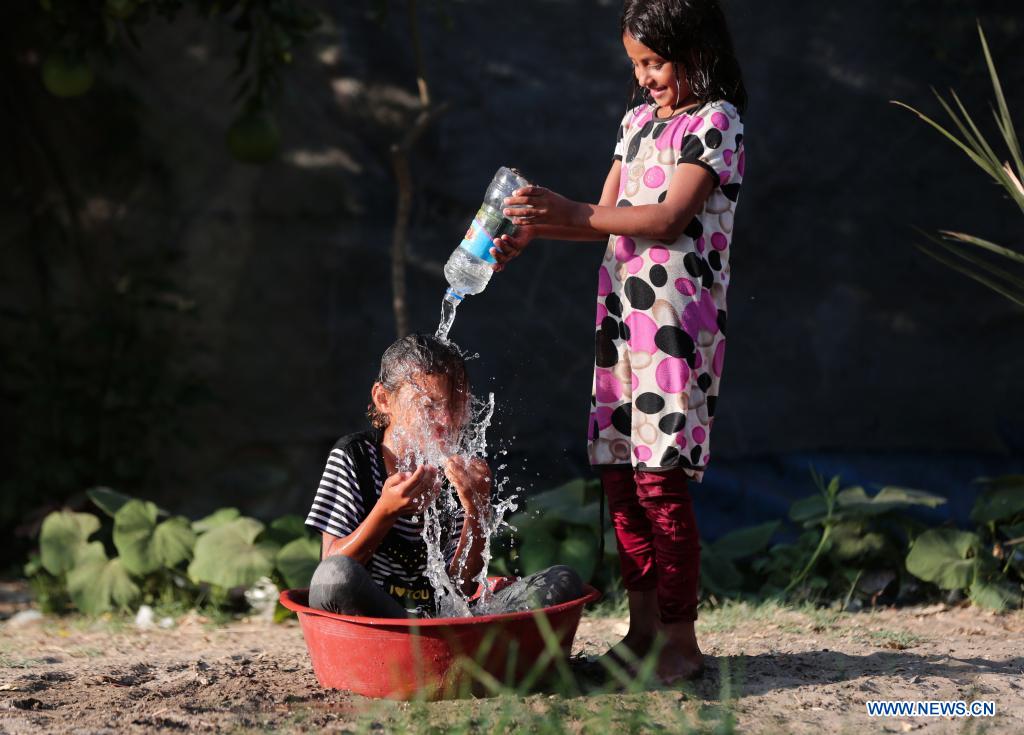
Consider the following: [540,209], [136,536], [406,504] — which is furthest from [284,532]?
[540,209]

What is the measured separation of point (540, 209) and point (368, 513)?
733mm

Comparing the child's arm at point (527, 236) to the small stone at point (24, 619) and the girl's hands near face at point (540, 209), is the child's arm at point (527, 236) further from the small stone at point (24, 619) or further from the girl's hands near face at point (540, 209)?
the small stone at point (24, 619)

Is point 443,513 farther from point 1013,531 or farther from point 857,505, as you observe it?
point 1013,531

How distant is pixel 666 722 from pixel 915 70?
361 centimetres

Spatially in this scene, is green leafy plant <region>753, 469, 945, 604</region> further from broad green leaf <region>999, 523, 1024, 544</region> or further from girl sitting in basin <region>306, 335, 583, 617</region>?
girl sitting in basin <region>306, 335, 583, 617</region>

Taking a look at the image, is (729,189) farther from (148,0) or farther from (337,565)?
(148,0)

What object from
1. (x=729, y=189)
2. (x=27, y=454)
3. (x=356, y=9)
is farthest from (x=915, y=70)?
(x=27, y=454)

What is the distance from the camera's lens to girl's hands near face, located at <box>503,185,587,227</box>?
243 cm

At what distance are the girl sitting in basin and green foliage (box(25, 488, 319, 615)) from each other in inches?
40.2

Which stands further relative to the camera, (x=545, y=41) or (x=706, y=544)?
(x=545, y=41)

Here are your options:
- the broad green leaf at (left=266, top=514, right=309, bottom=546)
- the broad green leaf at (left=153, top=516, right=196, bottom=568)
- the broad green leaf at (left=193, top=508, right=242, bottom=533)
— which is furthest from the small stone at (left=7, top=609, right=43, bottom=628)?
the broad green leaf at (left=266, top=514, right=309, bottom=546)

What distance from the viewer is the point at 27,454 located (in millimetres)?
4652

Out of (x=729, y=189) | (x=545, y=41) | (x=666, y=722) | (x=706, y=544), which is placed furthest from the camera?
(x=545, y=41)

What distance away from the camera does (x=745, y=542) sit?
385 cm
